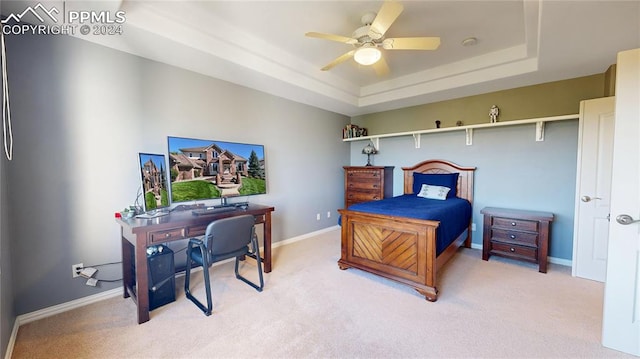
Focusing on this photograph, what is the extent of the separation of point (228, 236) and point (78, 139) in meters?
1.57

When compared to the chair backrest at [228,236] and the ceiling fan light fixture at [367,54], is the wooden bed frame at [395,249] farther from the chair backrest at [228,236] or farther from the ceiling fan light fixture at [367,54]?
the ceiling fan light fixture at [367,54]

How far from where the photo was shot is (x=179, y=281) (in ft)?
9.00

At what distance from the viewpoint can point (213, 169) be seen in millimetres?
3098

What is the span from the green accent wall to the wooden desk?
3.34 meters

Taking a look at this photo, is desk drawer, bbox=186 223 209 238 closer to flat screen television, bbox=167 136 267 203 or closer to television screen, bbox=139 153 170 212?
television screen, bbox=139 153 170 212

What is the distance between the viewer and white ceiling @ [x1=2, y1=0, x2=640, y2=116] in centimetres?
203

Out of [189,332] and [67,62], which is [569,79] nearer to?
[189,332]

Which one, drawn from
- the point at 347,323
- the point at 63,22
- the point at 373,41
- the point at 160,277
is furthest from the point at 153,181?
the point at 373,41

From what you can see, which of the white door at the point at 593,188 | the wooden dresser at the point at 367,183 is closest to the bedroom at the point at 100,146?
the white door at the point at 593,188

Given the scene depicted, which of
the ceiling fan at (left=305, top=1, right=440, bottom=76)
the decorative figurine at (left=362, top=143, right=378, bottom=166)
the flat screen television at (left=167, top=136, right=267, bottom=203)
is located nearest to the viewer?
the ceiling fan at (left=305, top=1, right=440, bottom=76)

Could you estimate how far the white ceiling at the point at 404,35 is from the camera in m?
2.03

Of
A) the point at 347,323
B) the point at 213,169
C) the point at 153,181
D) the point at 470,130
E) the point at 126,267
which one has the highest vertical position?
the point at 470,130

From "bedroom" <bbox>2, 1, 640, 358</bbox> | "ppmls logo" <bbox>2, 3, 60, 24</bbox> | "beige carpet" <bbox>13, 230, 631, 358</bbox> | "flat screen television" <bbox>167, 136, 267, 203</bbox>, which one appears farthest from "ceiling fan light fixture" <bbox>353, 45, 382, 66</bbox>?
"ppmls logo" <bbox>2, 3, 60, 24</bbox>

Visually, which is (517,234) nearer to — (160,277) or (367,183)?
(367,183)
